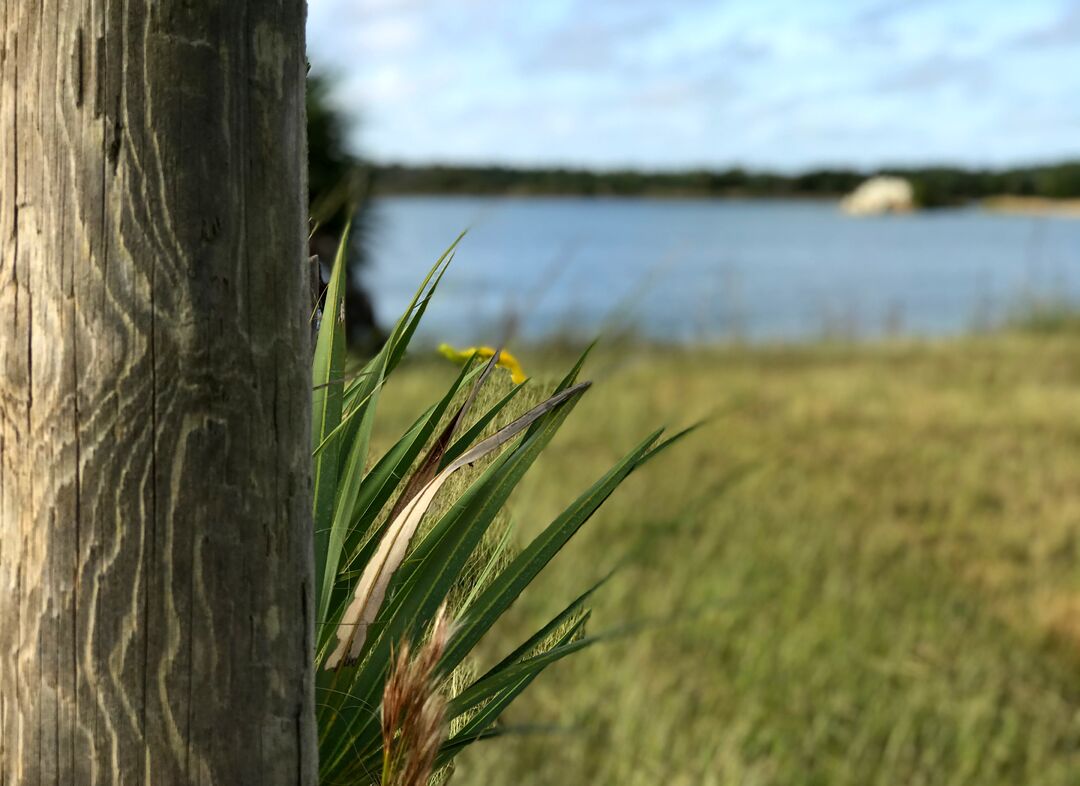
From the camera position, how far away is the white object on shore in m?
32.5

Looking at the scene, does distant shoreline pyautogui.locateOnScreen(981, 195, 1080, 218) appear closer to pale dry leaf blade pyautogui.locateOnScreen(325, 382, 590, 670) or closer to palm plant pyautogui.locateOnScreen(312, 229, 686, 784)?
palm plant pyautogui.locateOnScreen(312, 229, 686, 784)

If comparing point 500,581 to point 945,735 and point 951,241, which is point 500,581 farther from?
point 951,241

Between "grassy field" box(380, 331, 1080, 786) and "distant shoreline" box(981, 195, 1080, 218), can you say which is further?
"distant shoreline" box(981, 195, 1080, 218)

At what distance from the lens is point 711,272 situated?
12641 millimetres

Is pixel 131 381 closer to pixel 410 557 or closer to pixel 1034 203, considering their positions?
pixel 410 557

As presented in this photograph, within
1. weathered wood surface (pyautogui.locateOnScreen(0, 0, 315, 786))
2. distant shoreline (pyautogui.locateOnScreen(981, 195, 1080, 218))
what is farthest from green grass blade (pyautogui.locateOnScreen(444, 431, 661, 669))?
distant shoreline (pyautogui.locateOnScreen(981, 195, 1080, 218))

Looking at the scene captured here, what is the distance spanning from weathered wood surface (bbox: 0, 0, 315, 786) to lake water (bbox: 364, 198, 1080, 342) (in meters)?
0.38

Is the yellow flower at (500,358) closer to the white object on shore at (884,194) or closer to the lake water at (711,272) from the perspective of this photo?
the lake water at (711,272)

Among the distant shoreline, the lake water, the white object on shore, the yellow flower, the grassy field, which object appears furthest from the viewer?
the white object on shore

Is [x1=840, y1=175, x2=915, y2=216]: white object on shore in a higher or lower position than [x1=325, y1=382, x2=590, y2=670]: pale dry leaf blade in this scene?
higher

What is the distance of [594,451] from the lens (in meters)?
6.22

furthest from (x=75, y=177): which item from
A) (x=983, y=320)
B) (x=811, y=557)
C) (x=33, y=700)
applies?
(x=983, y=320)

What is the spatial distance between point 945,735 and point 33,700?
3.02m

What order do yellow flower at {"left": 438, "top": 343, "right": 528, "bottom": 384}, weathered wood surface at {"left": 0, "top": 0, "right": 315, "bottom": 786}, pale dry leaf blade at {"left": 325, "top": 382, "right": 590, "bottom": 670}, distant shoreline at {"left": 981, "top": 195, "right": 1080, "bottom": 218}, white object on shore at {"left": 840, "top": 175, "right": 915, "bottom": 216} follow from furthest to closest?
white object on shore at {"left": 840, "top": 175, "right": 915, "bottom": 216}
distant shoreline at {"left": 981, "top": 195, "right": 1080, "bottom": 218}
yellow flower at {"left": 438, "top": 343, "right": 528, "bottom": 384}
pale dry leaf blade at {"left": 325, "top": 382, "right": 590, "bottom": 670}
weathered wood surface at {"left": 0, "top": 0, "right": 315, "bottom": 786}
